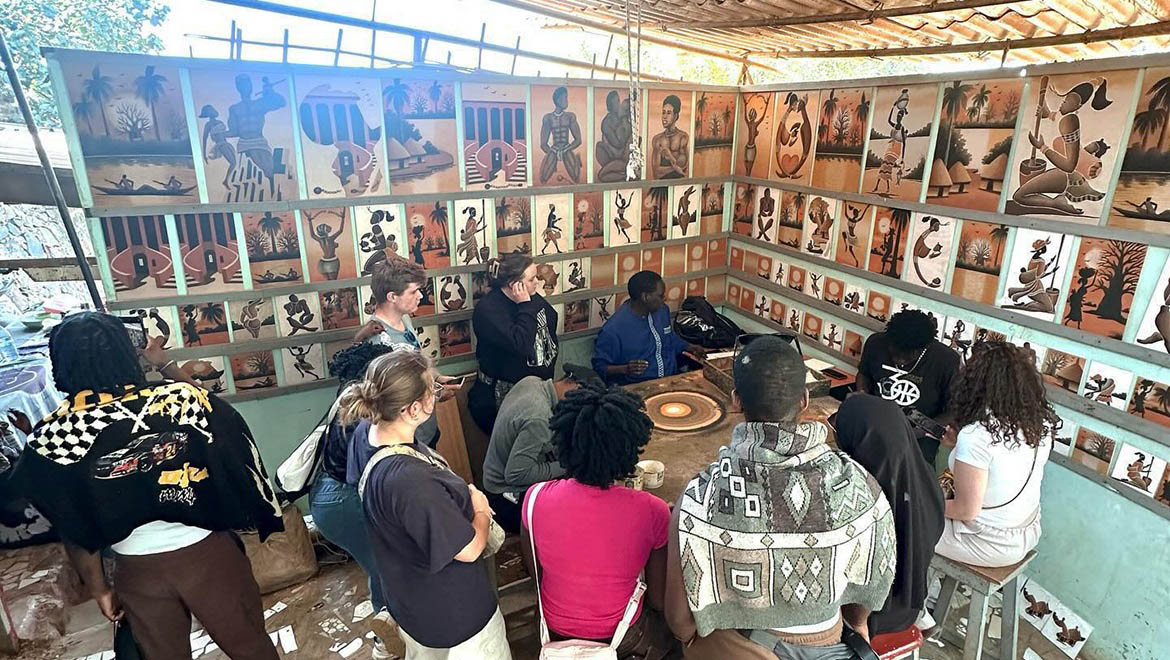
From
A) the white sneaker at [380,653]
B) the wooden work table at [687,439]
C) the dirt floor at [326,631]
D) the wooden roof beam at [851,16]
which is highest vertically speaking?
the wooden roof beam at [851,16]

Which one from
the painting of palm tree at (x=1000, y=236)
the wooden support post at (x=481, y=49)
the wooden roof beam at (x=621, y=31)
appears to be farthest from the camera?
the wooden support post at (x=481, y=49)

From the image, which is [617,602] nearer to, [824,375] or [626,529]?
[626,529]

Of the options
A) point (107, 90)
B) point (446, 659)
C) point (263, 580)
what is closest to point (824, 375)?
point (446, 659)

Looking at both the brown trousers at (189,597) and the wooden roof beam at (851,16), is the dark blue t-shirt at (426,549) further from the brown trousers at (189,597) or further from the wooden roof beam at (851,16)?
the wooden roof beam at (851,16)

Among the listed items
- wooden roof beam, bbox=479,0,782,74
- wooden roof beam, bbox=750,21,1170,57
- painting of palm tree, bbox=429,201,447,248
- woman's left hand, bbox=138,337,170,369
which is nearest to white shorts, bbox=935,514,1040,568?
wooden roof beam, bbox=750,21,1170,57

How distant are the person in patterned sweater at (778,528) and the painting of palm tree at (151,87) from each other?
306 centimetres

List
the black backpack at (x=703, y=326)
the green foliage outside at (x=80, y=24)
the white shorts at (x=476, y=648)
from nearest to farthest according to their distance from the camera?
the white shorts at (x=476, y=648)
the black backpack at (x=703, y=326)
the green foliage outside at (x=80, y=24)

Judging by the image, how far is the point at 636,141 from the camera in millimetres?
3398

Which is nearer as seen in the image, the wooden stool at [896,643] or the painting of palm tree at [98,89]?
the wooden stool at [896,643]

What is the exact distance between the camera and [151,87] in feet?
9.59

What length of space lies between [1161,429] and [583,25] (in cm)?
419

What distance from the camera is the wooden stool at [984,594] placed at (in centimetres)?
250

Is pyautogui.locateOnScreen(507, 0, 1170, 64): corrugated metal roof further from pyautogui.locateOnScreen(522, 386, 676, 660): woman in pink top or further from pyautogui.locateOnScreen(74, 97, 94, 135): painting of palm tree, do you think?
pyautogui.locateOnScreen(522, 386, 676, 660): woman in pink top

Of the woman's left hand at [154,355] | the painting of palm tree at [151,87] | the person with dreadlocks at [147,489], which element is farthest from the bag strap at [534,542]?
the painting of palm tree at [151,87]
